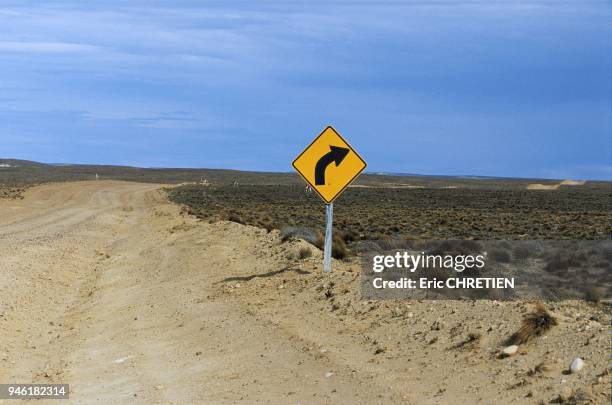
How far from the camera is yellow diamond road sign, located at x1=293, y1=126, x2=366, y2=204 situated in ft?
44.3

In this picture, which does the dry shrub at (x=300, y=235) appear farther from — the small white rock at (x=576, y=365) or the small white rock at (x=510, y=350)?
the small white rock at (x=576, y=365)

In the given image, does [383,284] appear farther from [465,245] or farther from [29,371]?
[29,371]

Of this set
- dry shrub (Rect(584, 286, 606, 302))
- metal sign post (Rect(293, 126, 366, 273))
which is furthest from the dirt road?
dry shrub (Rect(584, 286, 606, 302))

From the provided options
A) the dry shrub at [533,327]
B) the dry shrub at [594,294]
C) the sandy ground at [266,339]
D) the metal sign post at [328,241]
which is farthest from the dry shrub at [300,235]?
the dry shrub at [533,327]

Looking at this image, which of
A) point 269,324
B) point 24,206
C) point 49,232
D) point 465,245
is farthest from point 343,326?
point 24,206

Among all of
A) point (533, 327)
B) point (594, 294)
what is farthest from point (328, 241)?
point (533, 327)

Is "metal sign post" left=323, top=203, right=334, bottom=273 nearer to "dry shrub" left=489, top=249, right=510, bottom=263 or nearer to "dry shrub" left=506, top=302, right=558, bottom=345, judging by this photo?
"dry shrub" left=489, top=249, right=510, bottom=263

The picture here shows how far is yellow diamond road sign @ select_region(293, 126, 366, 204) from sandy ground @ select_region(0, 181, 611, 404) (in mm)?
1562

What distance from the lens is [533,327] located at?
27.9 feet

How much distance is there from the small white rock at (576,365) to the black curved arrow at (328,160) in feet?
22.1

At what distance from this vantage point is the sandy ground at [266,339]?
7762mm

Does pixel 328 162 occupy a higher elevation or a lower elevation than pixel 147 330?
higher

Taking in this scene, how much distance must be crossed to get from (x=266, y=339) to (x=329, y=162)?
13.8 ft

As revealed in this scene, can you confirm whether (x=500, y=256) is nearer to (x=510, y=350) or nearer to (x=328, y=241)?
(x=328, y=241)
